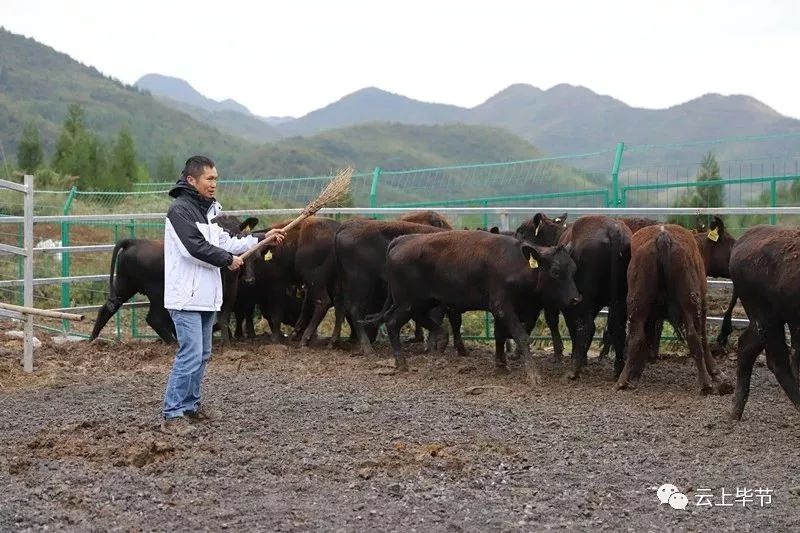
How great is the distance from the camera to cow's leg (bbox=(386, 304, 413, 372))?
10.9 metres

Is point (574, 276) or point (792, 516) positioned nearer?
point (792, 516)

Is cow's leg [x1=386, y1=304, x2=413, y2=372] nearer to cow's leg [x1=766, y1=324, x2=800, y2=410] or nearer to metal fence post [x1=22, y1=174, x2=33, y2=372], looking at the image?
metal fence post [x1=22, y1=174, x2=33, y2=372]

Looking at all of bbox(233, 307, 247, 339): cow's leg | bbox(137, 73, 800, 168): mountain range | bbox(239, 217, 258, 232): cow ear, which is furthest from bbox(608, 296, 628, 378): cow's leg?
bbox(137, 73, 800, 168): mountain range

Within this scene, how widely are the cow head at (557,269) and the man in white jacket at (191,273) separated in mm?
2885

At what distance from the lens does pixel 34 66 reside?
388ft

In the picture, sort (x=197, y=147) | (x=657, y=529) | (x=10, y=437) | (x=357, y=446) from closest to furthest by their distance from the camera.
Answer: (x=657, y=529) < (x=357, y=446) < (x=10, y=437) < (x=197, y=147)

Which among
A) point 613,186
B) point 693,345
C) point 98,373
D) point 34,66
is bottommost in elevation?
point 98,373

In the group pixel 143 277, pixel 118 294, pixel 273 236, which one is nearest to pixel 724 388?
pixel 273 236

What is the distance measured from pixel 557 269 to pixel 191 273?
367 cm

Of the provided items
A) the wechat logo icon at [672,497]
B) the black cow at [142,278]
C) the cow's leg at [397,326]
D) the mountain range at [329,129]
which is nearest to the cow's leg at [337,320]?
the cow's leg at [397,326]

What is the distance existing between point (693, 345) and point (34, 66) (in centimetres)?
11952

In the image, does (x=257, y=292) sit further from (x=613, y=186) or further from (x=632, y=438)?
(x=632, y=438)

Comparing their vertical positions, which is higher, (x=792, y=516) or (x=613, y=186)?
(x=613, y=186)

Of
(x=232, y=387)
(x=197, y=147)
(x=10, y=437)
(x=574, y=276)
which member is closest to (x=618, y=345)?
(x=574, y=276)
